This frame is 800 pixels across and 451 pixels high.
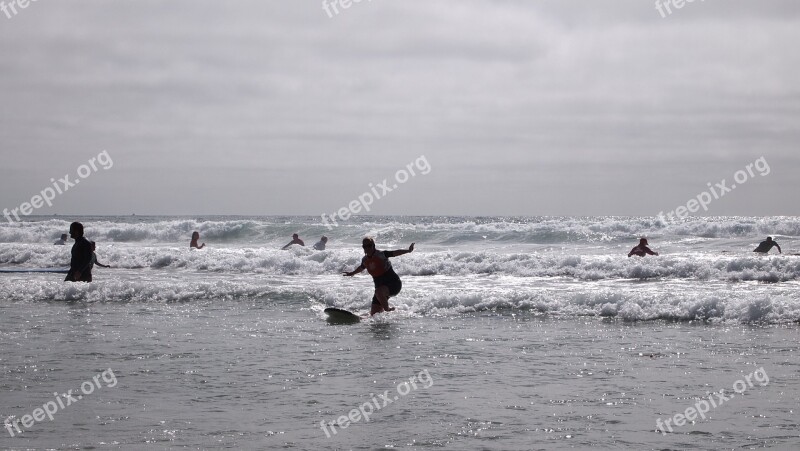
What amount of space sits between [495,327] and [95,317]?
268 inches

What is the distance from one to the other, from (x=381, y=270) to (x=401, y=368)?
488 cm

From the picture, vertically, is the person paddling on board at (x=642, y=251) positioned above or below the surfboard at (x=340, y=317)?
above

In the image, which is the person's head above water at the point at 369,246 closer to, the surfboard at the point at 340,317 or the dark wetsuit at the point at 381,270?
the dark wetsuit at the point at 381,270

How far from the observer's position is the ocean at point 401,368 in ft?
19.9

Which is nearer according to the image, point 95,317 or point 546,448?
point 546,448

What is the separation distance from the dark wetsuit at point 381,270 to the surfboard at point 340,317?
0.73 meters

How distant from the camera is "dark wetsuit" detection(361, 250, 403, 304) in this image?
13.4 meters

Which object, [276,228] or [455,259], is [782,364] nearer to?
[455,259]

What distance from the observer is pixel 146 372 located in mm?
8445

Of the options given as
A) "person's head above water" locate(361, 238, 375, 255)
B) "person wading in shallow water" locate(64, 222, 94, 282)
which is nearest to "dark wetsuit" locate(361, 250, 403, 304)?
"person's head above water" locate(361, 238, 375, 255)

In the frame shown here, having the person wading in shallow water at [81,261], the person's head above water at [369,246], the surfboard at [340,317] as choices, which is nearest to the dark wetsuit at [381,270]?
the person's head above water at [369,246]

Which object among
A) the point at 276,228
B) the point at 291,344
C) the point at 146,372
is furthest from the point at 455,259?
the point at 276,228

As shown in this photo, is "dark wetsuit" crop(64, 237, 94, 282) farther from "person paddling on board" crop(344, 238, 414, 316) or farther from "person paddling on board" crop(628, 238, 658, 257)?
"person paddling on board" crop(628, 238, 658, 257)

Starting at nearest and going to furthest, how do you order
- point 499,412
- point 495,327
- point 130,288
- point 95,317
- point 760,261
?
1. point 499,412
2. point 495,327
3. point 95,317
4. point 130,288
5. point 760,261
